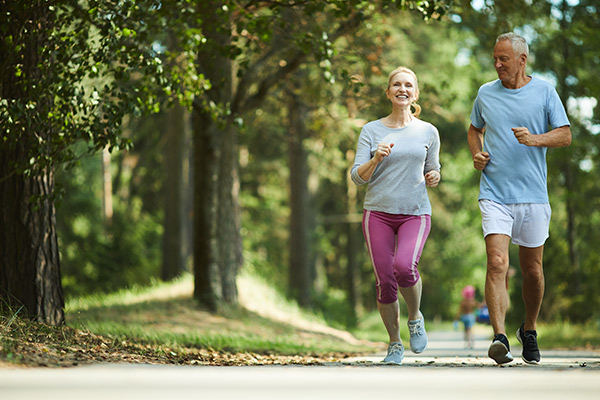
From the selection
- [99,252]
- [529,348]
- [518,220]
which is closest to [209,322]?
[529,348]

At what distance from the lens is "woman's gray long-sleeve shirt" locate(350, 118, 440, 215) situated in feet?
22.3

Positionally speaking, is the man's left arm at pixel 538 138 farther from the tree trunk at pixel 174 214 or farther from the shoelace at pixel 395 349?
the tree trunk at pixel 174 214

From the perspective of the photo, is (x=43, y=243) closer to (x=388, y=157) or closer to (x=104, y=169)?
(x=388, y=157)

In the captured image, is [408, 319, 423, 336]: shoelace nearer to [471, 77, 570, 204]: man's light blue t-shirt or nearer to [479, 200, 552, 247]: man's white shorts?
[479, 200, 552, 247]: man's white shorts

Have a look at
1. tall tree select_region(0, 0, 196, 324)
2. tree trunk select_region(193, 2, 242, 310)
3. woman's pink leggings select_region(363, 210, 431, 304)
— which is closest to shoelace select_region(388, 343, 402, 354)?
woman's pink leggings select_region(363, 210, 431, 304)

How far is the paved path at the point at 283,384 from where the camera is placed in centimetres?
407

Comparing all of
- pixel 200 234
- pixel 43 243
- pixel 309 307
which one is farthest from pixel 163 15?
pixel 309 307

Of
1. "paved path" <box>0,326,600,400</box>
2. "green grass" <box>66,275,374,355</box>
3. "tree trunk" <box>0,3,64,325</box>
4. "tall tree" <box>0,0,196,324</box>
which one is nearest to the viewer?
"paved path" <box>0,326,600,400</box>

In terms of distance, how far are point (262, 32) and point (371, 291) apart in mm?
39987

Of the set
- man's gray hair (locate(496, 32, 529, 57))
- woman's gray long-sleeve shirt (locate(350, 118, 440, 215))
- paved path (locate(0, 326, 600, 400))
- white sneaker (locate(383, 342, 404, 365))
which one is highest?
man's gray hair (locate(496, 32, 529, 57))

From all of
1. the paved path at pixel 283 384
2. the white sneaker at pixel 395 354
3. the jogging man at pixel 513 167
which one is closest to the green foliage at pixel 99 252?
the white sneaker at pixel 395 354

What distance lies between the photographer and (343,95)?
54.6ft

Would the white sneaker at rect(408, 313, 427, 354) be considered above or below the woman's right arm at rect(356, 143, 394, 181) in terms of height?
below

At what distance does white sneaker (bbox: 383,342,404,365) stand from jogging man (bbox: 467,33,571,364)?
0.78m
